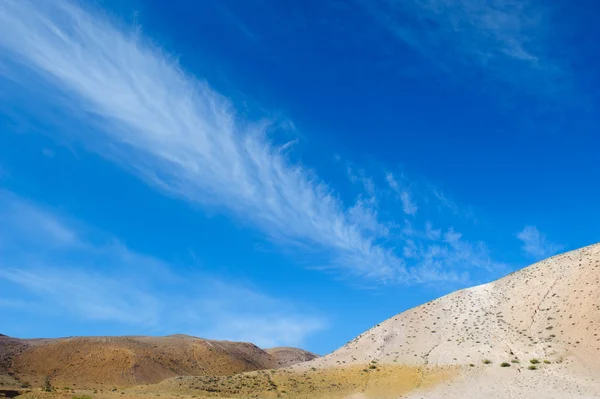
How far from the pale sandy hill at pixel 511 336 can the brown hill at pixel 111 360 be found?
3369 cm

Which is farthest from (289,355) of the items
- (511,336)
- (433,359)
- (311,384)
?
(511,336)

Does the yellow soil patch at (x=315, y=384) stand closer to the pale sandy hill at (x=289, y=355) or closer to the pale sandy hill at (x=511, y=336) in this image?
the pale sandy hill at (x=511, y=336)

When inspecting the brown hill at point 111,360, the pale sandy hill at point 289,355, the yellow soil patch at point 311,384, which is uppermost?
the pale sandy hill at point 289,355

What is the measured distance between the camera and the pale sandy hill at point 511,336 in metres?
50.4

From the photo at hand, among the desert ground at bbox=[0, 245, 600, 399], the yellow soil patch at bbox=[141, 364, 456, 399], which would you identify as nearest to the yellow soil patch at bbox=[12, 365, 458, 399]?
the yellow soil patch at bbox=[141, 364, 456, 399]

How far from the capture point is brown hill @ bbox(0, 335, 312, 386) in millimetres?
78125

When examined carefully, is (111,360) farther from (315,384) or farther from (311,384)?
(315,384)

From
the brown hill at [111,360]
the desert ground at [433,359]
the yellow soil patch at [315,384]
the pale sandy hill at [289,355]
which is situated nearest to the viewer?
the desert ground at [433,359]

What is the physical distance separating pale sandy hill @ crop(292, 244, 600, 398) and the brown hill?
111 feet

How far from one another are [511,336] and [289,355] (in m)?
82.1

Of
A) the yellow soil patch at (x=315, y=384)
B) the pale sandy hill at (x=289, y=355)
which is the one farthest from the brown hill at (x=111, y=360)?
the yellow soil patch at (x=315, y=384)

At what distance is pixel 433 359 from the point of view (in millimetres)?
59594

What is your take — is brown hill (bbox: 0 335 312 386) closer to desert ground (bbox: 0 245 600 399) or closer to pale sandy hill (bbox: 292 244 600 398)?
desert ground (bbox: 0 245 600 399)

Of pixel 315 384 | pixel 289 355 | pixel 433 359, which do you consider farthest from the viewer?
pixel 289 355
